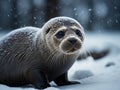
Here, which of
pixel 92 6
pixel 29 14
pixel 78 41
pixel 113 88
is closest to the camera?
pixel 113 88

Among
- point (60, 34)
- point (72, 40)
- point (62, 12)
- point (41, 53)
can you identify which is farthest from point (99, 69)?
point (62, 12)

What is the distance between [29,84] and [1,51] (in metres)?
0.53

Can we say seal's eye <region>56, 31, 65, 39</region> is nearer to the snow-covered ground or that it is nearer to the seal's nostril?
the seal's nostril

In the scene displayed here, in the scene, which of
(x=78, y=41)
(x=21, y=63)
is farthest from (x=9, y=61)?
(x=78, y=41)

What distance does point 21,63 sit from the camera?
550 cm

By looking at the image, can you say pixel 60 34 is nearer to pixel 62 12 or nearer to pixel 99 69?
pixel 99 69

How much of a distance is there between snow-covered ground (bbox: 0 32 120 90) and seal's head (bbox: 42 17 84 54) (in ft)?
1.44

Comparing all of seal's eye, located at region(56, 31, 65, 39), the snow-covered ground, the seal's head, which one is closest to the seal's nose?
the seal's head

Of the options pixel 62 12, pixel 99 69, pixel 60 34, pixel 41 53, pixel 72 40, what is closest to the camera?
pixel 72 40

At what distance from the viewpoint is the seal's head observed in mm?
5098

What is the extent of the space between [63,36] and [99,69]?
2.12m

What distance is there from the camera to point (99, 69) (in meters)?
7.22

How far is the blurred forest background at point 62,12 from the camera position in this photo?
1215 cm

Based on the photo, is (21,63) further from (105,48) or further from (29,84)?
(105,48)
